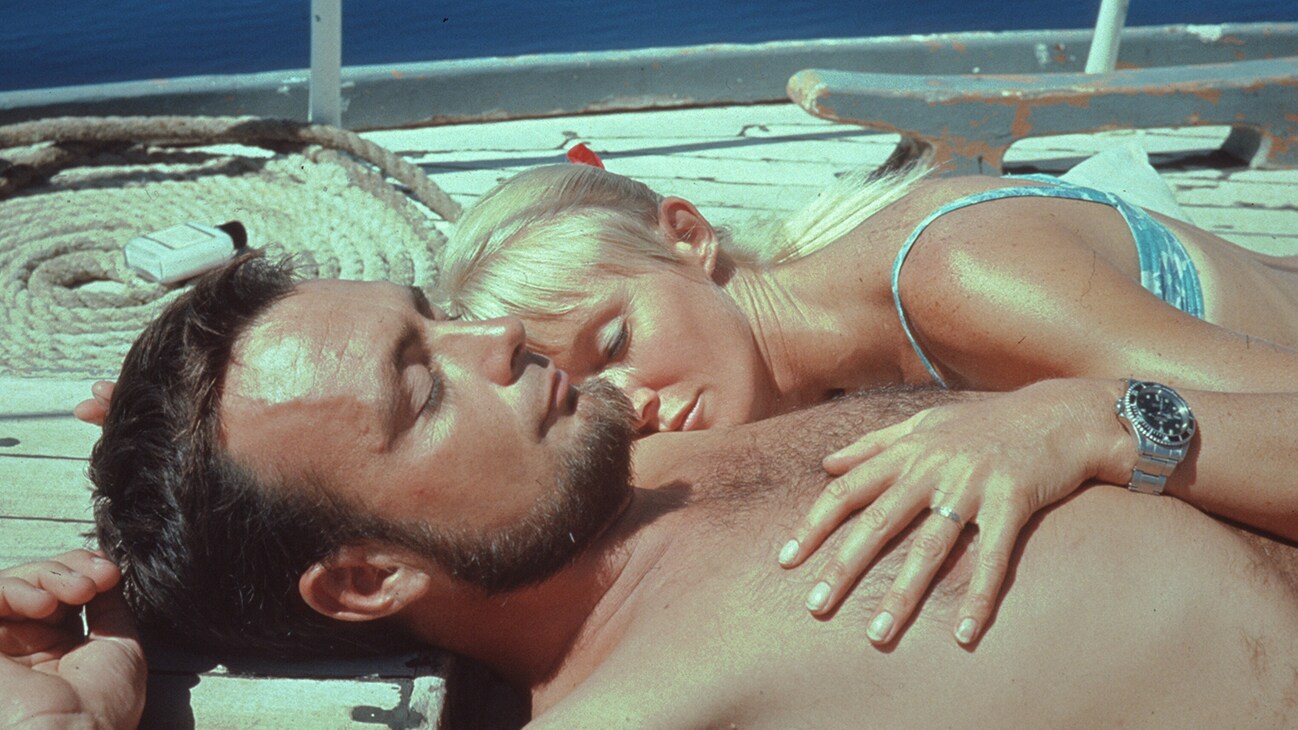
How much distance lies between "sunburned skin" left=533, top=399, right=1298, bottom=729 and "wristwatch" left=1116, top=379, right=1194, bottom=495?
0.04m

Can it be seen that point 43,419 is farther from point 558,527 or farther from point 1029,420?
point 1029,420

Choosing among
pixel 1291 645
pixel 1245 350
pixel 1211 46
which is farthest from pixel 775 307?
pixel 1211 46

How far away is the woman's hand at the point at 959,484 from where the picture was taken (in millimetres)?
1686

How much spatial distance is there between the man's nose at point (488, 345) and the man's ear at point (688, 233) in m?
0.77

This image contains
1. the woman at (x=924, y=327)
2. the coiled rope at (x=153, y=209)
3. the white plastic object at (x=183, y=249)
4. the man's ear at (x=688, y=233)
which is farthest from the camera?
the white plastic object at (x=183, y=249)

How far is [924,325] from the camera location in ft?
7.85

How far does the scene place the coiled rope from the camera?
347 cm

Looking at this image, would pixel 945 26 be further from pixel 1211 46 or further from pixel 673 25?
pixel 1211 46

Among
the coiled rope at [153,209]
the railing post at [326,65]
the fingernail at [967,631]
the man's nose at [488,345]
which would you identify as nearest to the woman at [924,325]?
the fingernail at [967,631]

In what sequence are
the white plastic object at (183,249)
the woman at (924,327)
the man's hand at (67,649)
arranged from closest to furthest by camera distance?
the man's hand at (67,649)
the woman at (924,327)
the white plastic object at (183,249)

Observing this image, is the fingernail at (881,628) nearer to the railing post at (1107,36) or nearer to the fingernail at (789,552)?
the fingernail at (789,552)

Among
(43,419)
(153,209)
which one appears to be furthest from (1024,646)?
(153,209)

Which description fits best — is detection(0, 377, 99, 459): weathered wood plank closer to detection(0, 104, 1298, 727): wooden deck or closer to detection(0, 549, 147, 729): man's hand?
detection(0, 104, 1298, 727): wooden deck

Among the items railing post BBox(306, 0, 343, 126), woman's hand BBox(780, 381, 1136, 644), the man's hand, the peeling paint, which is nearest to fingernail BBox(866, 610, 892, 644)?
woman's hand BBox(780, 381, 1136, 644)
